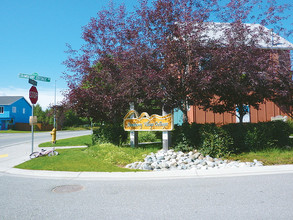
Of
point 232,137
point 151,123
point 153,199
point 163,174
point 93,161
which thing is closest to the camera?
point 153,199

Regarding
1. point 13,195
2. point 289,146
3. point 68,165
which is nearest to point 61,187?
point 13,195

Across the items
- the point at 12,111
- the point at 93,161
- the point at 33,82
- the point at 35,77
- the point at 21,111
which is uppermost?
the point at 21,111

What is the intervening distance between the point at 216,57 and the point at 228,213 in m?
6.81

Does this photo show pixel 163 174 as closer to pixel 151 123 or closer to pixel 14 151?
pixel 151 123

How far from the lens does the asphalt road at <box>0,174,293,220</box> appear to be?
162 inches

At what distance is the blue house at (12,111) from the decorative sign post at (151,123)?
150 feet

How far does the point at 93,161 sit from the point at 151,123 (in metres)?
3.53

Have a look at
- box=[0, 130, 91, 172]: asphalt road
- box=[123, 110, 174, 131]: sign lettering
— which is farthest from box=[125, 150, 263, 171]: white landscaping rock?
box=[0, 130, 91, 172]: asphalt road

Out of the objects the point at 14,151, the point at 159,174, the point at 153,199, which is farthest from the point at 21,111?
the point at 153,199

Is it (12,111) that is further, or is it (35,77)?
(12,111)

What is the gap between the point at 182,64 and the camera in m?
9.77

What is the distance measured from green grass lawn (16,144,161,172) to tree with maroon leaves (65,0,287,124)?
229 cm

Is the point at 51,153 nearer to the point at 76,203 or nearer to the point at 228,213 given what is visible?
the point at 76,203

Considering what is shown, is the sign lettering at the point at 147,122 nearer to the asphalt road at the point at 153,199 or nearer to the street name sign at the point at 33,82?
the asphalt road at the point at 153,199
